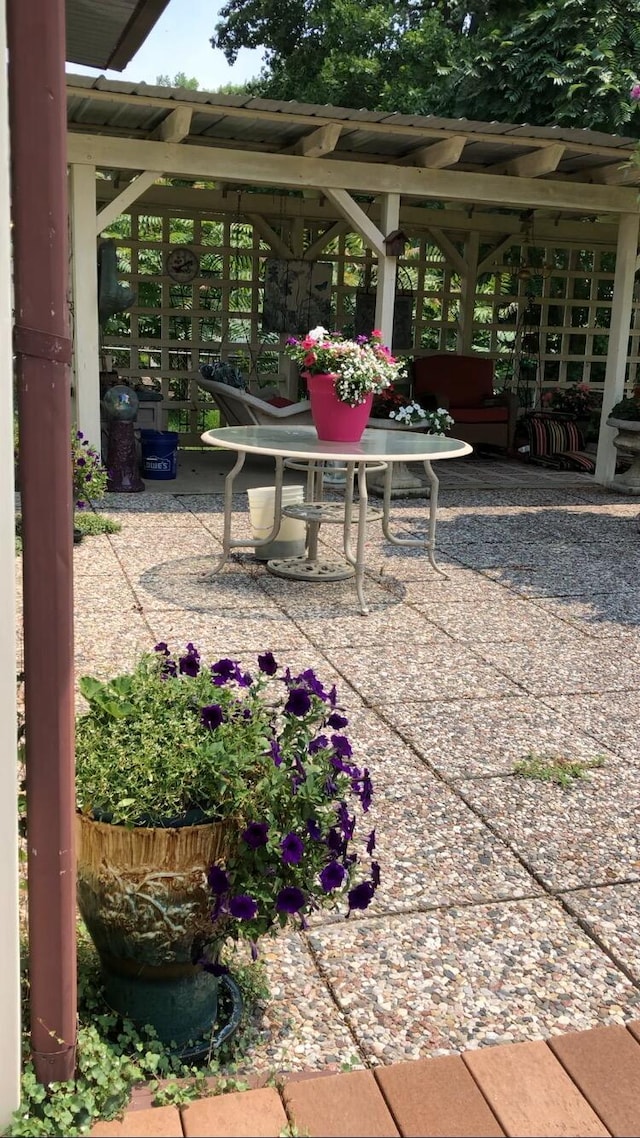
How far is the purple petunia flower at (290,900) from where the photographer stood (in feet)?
5.57

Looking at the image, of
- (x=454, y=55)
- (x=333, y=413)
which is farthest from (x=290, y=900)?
(x=454, y=55)

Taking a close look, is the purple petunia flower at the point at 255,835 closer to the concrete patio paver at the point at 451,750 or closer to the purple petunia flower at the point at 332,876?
the purple petunia flower at the point at 332,876

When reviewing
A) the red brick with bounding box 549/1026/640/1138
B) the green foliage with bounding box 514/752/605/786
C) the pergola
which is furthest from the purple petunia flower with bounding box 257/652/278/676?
the pergola

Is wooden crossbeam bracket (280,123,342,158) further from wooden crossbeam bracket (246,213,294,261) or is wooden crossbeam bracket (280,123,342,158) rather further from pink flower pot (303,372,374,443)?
wooden crossbeam bracket (246,213,294,261)

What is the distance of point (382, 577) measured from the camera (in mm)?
5457

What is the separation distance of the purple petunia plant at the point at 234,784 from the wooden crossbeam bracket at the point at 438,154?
604cm

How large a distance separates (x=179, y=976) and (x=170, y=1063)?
0.47 ft

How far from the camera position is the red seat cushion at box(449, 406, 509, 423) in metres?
10.1

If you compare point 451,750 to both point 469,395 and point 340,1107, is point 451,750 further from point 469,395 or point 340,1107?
point 469,395

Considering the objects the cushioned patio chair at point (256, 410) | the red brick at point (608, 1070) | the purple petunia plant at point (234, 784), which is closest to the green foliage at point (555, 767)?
the red brick at point (608, 1070)

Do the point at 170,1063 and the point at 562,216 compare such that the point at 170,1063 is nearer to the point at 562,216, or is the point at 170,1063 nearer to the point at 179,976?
the point at 179,976

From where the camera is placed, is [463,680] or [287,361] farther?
[287,361]

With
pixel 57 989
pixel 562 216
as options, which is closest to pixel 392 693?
pixel 57 989

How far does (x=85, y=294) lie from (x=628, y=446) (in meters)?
4.34
